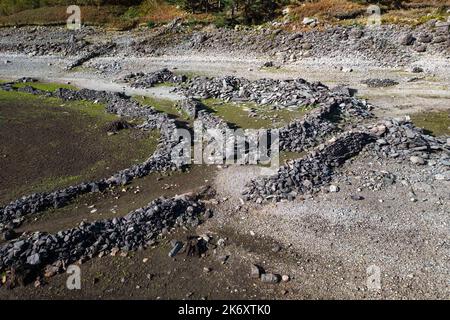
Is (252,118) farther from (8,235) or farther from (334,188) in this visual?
(8,235)

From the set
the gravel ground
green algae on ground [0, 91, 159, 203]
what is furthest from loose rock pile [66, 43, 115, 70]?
the gravel ground

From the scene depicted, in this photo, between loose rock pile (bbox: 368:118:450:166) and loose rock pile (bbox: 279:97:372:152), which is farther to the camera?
loose rock pile (bbox: 279:97:372:152)

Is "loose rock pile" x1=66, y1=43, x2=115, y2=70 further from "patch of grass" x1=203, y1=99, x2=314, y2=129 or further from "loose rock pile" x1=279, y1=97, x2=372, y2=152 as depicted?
"loose rock pile" x1=279, y1=97, x2=372, y2=152

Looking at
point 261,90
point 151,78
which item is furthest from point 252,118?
point 151,78

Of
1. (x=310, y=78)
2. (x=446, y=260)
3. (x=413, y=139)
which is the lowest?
(x=446, y=260)

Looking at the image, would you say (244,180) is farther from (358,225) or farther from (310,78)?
(310,78)
